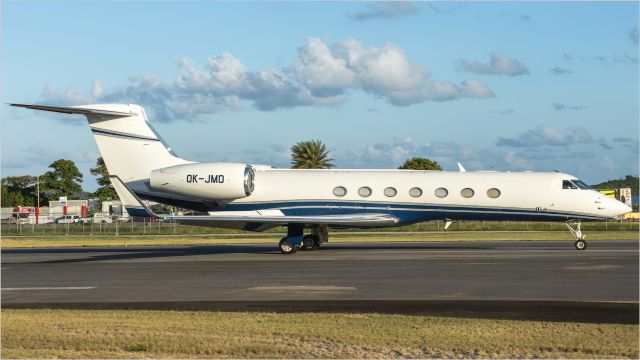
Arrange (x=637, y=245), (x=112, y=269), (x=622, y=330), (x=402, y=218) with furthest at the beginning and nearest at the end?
(x=637, y=245) < (x=402, y=218) < (x=112, y=269) < (x=622, y=330)

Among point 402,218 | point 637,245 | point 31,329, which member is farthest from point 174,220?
point 637,245

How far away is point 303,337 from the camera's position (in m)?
11.0

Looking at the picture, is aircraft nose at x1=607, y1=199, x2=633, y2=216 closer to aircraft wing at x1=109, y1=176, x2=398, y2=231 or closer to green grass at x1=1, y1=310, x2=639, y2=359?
aircraft wing at x1=109, y1=176, x2=398, y2=231

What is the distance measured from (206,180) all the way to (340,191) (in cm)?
468

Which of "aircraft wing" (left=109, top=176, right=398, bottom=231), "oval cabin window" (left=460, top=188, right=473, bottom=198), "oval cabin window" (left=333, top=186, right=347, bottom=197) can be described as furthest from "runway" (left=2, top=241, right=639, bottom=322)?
"oval cabin window" (left=333, top=186, right=347, bottom=197)

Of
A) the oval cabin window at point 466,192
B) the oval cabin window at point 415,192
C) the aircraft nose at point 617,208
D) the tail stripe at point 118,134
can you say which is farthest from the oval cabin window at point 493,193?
the tail stripe at point 118,134

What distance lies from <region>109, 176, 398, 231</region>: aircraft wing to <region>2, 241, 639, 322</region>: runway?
3.51 ft

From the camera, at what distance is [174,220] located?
2623 cm

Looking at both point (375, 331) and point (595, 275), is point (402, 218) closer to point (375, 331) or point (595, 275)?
point (595, 275)

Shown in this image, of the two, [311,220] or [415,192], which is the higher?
[415,192]

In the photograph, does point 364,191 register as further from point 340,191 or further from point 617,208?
point 617,208

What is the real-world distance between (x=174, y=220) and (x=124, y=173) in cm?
462

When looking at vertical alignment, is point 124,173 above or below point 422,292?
above

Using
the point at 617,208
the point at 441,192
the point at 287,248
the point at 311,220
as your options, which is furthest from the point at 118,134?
the point at 617,208
